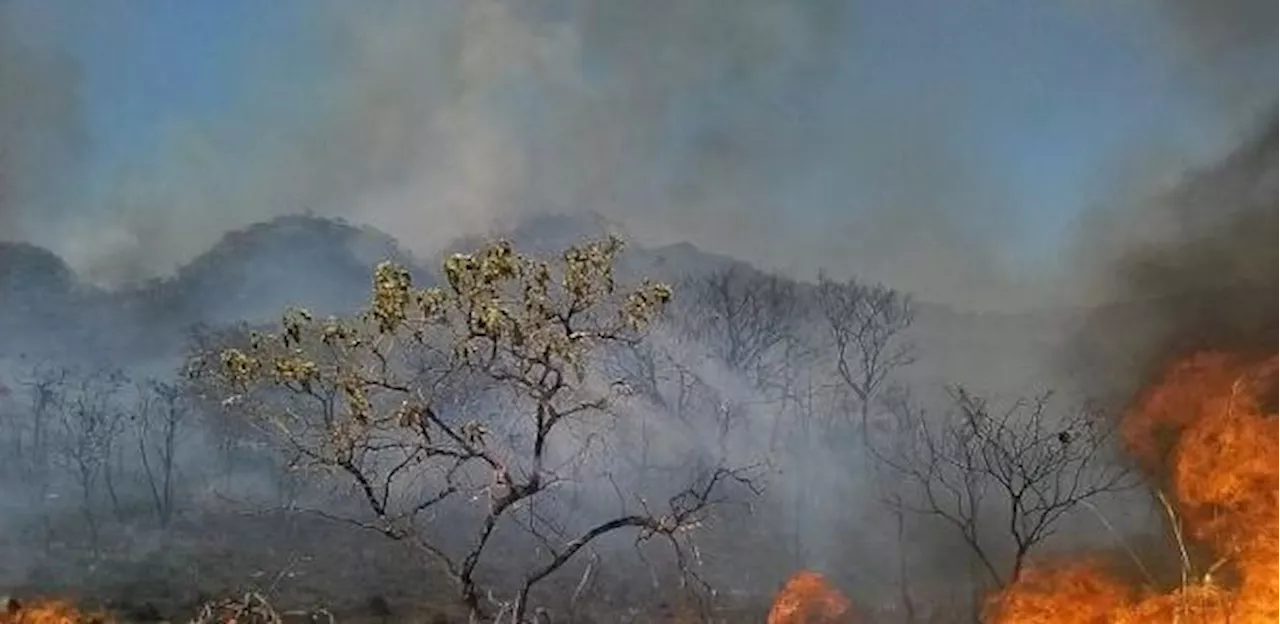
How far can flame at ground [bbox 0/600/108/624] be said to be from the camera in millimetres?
16250

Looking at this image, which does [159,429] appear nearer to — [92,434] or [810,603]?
[92,434]

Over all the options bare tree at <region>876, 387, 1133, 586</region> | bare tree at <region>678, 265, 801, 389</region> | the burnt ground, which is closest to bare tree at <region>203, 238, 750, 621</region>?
the burnt ground

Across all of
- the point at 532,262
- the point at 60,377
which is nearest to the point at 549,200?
the point at 532,262

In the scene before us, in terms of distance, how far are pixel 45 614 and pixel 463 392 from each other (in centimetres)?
535

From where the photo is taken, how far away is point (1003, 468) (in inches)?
667

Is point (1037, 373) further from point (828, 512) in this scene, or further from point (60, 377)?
point (60, 377)

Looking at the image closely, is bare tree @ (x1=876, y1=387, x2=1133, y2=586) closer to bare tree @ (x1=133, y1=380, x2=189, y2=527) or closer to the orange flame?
the orange flame

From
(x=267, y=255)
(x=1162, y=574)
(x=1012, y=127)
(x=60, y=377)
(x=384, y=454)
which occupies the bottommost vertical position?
(x=1162, y=574)

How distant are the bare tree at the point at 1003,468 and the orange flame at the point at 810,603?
126 cm

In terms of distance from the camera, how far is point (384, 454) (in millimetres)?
15383

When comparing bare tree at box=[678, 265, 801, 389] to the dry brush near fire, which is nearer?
the dry brush near fire

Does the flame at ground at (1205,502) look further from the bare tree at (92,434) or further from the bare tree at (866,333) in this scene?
the bare tree at (92,434)

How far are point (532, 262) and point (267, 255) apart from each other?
426 centimetres

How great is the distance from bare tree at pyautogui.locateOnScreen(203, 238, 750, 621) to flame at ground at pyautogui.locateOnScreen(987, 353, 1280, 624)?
13.4 ft
